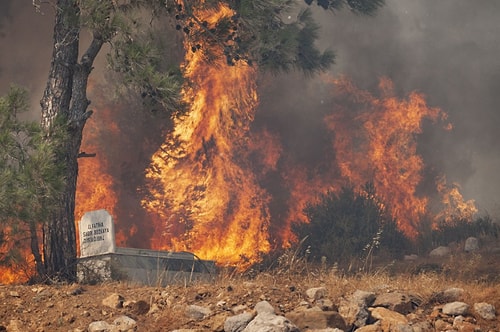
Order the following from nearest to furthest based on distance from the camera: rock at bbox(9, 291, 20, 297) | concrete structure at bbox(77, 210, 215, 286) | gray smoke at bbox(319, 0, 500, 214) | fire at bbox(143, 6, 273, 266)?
rock at bbox(9, 291, 20, 297) → concrete structure at bbox(77, 210, 215, 286) → fire at bbox(143, 6, 273, 266) → gray smoke at bbox(319, 0, 500, 214)

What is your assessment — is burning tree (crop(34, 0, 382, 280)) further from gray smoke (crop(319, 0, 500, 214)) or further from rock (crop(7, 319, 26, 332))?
gray smoke (crop(319, 0, 500, 214))

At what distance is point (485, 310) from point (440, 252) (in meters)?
10.3

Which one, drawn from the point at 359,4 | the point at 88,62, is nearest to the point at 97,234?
the point at 88,62

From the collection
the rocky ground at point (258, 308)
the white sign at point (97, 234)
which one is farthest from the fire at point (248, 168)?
the rocky ground at point (258, 308)

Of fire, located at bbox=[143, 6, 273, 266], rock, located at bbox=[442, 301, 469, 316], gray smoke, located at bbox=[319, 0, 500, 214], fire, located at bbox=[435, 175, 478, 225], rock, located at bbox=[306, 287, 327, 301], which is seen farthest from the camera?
gray smoke, located at bbox=[319, 0, 500, 214]

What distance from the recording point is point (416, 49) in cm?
3381

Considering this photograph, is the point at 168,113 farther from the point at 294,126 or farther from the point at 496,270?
the point at 294,126

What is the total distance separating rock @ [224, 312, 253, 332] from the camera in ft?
31.0

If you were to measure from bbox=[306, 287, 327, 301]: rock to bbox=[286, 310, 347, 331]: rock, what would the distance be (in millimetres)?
843

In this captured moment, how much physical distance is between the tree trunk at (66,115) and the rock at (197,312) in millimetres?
4338

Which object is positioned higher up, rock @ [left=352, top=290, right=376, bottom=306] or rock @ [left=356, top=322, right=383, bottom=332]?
rock @ [left=352, top=290, right=376, bottom=306]

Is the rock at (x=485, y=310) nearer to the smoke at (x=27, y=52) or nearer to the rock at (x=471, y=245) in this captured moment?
the rock at (x=471, y=245)

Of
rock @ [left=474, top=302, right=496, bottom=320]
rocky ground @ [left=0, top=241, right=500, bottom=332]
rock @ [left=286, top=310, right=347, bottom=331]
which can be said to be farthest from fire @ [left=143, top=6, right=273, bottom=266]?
rock @ [left=286, top=310, right=347, bottom=331]

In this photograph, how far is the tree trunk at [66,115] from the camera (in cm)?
1395
